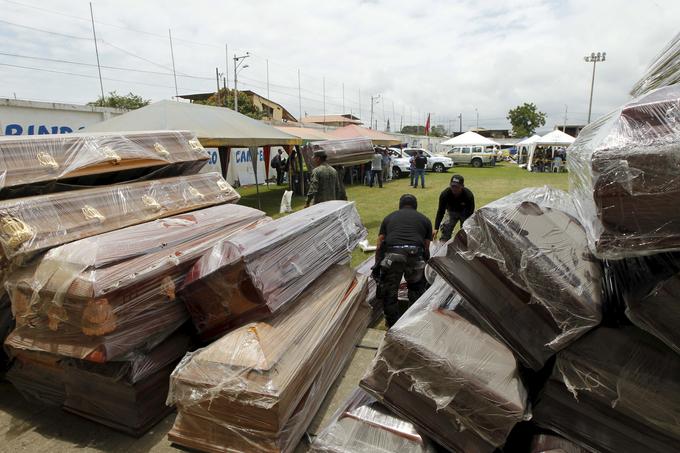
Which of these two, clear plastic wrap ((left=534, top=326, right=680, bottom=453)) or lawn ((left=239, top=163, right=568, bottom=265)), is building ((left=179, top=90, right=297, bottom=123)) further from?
clear plastic wrap ((left=534, top=326, right=680, bottom=453))

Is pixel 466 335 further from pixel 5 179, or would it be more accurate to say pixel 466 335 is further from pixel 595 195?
pixel 5 179

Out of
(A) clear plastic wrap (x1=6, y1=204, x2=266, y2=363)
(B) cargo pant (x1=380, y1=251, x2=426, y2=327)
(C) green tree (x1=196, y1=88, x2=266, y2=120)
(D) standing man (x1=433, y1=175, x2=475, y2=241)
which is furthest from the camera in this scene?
(C) green tree (x1=196, y1=88, x2=266, y2=120)

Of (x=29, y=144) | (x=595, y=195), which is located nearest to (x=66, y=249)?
(x=29, y=144)

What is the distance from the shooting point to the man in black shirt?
4234 millimetres

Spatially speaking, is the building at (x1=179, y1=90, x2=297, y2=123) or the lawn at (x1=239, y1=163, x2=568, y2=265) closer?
the lawn at (x1=239, y1=163, x2=568, y2=265)

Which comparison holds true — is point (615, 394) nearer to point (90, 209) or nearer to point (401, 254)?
point (401, 254)

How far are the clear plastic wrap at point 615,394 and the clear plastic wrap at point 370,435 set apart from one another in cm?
72

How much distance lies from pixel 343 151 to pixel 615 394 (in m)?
14.9

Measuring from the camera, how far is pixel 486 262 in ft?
8.24

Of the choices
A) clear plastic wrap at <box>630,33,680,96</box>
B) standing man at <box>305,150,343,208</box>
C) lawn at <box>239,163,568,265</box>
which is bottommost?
lawn at <box>239,163,568,265</box>

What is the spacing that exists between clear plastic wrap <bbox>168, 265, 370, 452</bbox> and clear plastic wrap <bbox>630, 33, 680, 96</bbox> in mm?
2894

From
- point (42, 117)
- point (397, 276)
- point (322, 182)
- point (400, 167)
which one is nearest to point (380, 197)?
point (322, 182)

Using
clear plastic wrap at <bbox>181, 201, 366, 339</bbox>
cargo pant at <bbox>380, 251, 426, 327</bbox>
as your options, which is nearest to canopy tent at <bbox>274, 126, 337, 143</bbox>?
cargo pant at <bbox>380, 251, 426, 327</bbox>

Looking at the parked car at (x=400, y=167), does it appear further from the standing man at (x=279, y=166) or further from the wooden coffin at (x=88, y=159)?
the wooden coffin at (x=88, y=159)
